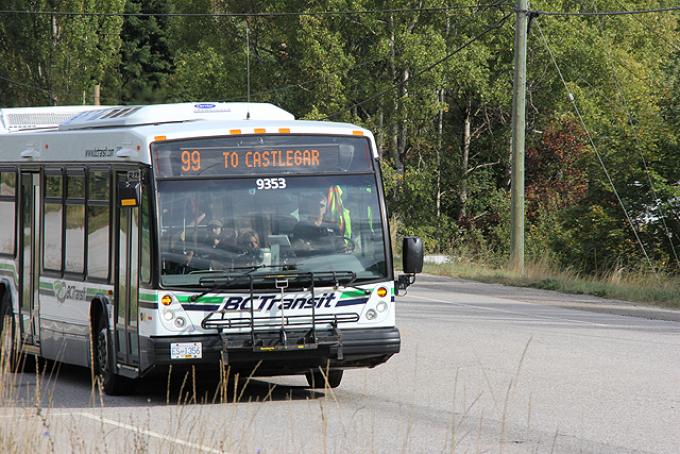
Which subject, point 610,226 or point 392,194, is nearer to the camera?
point 610,226

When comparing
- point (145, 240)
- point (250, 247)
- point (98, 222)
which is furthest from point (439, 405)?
point (98, 222)

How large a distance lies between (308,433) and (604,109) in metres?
41.0

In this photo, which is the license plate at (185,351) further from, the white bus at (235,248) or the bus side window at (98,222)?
the bus side window at (98,222)

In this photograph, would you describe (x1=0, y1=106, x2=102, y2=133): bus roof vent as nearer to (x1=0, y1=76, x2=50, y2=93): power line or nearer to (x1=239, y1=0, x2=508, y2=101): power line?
(x1=239, y1=0, x2=508, y2=101): power line

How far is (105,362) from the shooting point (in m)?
12.6

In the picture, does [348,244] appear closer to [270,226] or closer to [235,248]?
[270,226]

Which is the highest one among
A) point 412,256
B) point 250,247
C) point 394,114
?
point 394,114

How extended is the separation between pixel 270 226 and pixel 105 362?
207 cm

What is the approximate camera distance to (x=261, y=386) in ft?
43.0

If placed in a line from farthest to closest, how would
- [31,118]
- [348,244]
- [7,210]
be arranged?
[31,118], [7,210], [348,244]

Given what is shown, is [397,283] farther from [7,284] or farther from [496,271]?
[496,271]

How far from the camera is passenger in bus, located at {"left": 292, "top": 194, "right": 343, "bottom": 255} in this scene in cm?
1189

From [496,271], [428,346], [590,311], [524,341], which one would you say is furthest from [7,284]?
[496,271]

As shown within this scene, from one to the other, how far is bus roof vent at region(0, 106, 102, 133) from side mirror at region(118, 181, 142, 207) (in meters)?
4.55
